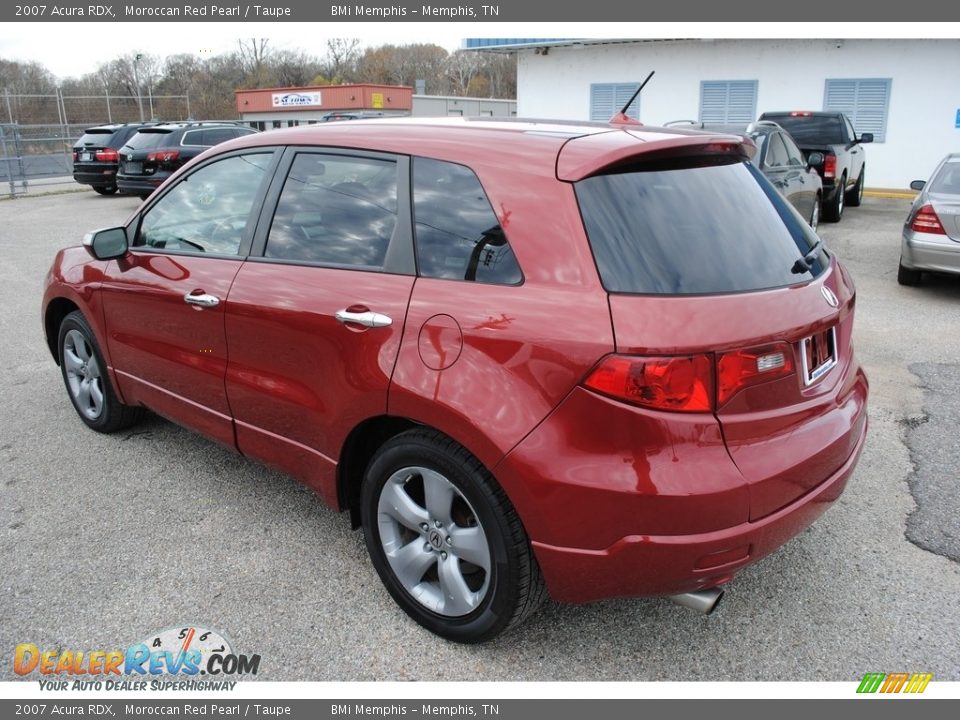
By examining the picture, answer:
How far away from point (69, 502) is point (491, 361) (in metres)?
2.61

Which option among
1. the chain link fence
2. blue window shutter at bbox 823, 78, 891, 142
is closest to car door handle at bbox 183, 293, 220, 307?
blue window shutter at bbox 823, 78, 891, 142

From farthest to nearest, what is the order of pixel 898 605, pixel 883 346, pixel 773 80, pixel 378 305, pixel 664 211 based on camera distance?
pixel 773 80 < pixel 883 346 < pixel 898 605 < pixel 378 305 < pixel 664 211

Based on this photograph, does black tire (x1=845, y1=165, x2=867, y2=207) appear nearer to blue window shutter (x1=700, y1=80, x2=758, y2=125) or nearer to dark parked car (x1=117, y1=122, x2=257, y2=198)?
blue window shutter (x1=700, y1=80, x2=758, y2=125)

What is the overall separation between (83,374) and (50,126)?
23.2 meters

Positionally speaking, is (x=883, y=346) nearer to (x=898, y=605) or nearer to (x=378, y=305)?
(x=898, y=605)

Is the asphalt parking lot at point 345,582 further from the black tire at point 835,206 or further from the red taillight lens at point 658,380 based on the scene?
the black tire at point 835,206

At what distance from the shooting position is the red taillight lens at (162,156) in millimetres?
14969

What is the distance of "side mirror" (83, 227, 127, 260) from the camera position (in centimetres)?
387

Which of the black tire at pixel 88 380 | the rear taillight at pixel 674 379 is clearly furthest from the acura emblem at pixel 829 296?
the black tire at pixel 88 380

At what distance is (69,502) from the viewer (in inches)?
150

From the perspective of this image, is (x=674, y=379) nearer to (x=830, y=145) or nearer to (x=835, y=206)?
(x=835, y=206)

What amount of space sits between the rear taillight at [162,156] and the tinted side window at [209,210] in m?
12.3

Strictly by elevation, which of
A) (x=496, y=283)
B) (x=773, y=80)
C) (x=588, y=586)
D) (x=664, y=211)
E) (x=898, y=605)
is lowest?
(x=898, y=605)

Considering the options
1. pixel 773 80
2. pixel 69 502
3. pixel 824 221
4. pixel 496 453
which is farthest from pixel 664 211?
pixel 773 80
